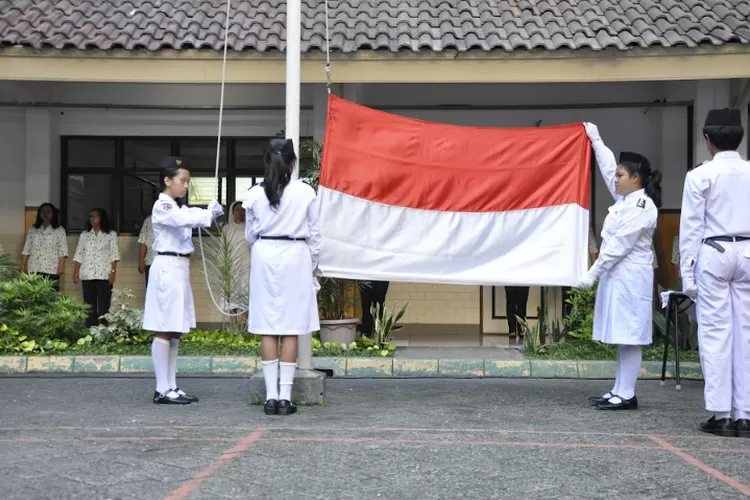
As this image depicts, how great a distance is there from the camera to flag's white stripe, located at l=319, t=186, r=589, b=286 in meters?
7.04

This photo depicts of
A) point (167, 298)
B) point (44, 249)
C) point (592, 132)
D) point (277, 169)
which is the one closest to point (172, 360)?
point (167, 298)

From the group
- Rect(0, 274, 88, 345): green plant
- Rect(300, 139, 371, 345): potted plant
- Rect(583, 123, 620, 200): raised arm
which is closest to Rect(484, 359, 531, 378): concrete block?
Rect(300, 139, 371, 345): potted plant

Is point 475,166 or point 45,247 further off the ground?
point 475,166

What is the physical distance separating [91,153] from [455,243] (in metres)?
7.84

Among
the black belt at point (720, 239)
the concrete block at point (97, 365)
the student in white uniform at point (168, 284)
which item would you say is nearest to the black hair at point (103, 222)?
the concrete block at point (97, 365)

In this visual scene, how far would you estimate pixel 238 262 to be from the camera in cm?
1092

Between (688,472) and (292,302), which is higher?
(292,302)

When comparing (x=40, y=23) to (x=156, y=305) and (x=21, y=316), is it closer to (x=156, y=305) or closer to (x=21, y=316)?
(x=21, y=316)

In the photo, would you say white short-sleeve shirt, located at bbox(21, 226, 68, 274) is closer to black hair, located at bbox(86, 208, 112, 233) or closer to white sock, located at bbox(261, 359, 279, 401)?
black hair, located at bbox(86, 208, 112, 233)

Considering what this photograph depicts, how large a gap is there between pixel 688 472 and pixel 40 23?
870 centimetres

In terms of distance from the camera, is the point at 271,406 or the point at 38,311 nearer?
the point at 271,406

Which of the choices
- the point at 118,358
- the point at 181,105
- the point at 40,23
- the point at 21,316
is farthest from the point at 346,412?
the point at 181,105

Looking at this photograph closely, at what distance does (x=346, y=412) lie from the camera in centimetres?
618

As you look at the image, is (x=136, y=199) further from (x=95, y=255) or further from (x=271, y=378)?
(x=271, y=378)
